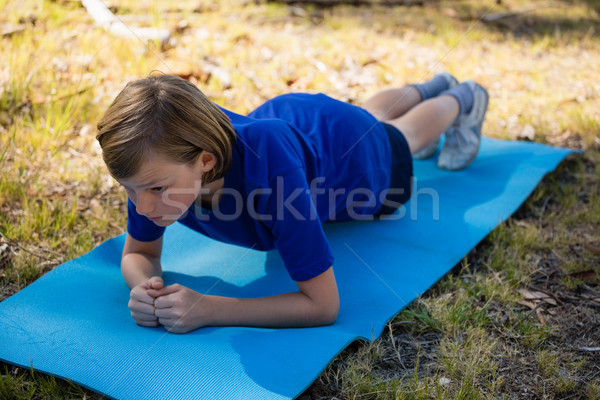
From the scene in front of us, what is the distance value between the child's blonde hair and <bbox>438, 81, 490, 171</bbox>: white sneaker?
1.60 meters

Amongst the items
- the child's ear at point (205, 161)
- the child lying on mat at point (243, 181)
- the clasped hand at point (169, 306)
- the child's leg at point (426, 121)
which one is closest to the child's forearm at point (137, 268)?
the child lying on mat at point (243, 181)

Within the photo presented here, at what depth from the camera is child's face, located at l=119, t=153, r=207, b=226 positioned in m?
1.39

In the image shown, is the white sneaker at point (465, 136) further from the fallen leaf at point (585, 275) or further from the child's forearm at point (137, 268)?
the child's forearm at point (137, 268)

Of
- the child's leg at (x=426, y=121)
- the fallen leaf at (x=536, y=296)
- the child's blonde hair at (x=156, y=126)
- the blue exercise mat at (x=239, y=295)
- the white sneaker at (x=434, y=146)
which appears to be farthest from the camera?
the white sneaker at (x=434, y=146)

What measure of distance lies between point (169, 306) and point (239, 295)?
353 millimetres

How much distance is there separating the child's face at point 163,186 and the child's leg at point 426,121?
1.21 meters

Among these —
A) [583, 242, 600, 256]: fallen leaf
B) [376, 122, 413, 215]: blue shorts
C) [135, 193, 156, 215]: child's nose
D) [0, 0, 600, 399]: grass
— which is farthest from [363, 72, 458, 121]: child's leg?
[135, 193, 156, 215]: child's nose

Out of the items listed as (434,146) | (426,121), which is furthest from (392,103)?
(434,146)

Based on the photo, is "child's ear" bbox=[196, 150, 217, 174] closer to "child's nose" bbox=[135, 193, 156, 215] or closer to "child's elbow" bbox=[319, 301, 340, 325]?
"child's nose" bbox=[135, 193, 156, 215]

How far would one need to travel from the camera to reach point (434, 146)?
2898mm

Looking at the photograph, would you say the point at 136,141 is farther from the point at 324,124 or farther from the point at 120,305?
the point at 324,124

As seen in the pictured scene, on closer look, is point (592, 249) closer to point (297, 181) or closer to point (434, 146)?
point (434, 146)

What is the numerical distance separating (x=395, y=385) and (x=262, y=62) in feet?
9.49

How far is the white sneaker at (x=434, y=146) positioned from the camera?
2850mm
